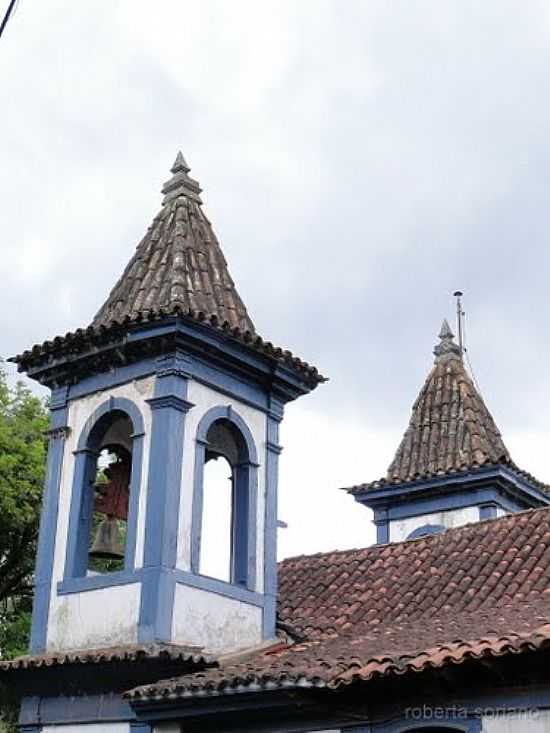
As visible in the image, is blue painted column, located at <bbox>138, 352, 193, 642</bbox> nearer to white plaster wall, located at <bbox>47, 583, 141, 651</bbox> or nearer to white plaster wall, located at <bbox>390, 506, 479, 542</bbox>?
white plaster wall, located at <bbox>47, 583, 141, 651</bbox>

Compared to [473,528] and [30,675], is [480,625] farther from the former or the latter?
[30,675]

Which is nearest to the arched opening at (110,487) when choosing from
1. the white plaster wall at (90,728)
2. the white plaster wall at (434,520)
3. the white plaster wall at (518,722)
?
the white plaster wall at (90,728)

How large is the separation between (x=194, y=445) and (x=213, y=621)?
171cm

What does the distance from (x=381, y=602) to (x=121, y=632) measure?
265 centimetres

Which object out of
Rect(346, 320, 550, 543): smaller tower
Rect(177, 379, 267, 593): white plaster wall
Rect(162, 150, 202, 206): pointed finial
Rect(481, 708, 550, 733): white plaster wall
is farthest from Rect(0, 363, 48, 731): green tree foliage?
Rect(481, 708, 550, 733): white plaster wall

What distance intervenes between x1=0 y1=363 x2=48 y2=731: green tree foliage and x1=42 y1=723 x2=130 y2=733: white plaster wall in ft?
31.5

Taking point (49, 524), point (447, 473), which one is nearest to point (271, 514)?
point (49, 524)

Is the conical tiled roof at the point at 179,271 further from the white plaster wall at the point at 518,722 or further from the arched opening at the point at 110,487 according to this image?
the white plaster wall at the point at 518,722

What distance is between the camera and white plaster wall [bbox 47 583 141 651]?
1058 centimetres

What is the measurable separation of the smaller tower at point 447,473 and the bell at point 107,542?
619cm

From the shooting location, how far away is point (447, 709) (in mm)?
8617

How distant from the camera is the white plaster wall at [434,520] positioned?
16453 millimetres

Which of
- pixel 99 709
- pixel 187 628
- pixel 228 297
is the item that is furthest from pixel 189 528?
pixel 228 297

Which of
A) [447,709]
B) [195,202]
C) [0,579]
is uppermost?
[195,202]
